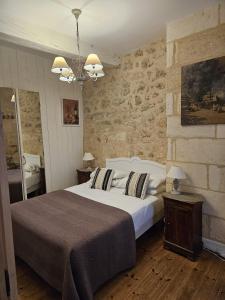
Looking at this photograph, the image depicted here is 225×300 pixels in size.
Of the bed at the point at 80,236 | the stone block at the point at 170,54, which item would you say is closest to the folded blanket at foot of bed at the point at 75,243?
the bed at the point at 80,236

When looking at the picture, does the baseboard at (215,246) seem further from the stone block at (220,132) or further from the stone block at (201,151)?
the stone block at (220,132)

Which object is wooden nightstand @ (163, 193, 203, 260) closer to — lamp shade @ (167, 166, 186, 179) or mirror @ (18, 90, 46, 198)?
lamp shade @ (167, 166, 186, 179)

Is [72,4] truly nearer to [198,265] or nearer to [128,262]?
[128,262]

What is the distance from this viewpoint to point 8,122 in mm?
3285

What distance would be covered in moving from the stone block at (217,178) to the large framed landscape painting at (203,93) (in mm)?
535

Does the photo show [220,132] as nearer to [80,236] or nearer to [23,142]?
[80,236]

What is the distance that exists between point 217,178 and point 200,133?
0.56m

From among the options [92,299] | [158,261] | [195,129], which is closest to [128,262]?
[158,261]

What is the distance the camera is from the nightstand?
4.25 meters

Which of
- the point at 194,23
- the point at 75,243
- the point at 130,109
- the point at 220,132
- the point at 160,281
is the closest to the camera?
the point at 75,243

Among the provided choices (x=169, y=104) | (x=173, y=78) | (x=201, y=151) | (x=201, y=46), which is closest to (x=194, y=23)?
(x=201, y=46)

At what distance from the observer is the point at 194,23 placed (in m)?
2.47

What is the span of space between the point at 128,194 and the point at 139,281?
1139 millimetres

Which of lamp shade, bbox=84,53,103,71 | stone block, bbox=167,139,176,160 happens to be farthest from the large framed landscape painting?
lamp shade, bbox=84,53,103,71
